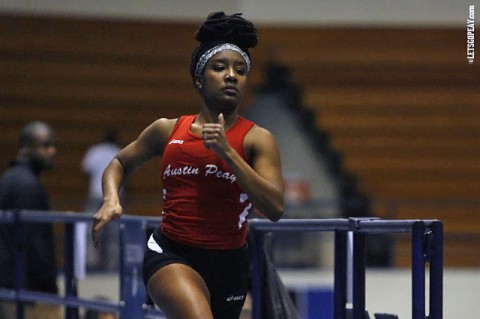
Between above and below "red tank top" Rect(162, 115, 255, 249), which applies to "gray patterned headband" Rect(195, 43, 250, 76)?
above

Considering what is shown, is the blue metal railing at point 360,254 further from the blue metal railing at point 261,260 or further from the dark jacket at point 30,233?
the dark jacket at point 30,233

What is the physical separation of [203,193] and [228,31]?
0.65 metres

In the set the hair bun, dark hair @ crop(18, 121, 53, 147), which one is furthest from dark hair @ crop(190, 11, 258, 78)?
dark hair @ crop(18, 121, 53, 147)

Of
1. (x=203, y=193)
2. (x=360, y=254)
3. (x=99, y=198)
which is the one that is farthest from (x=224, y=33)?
(x=99, y=198)

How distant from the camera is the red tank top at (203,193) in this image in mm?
4668

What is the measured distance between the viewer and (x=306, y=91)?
1627 cm

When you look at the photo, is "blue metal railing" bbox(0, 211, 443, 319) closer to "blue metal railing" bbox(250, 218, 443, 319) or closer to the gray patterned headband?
"blue metal railing" bbox(250, 218, 443, 319)

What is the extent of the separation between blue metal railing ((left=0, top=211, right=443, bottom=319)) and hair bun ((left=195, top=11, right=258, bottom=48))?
34.8 inches

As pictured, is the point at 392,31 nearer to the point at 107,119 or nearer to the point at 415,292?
the point at 107,119

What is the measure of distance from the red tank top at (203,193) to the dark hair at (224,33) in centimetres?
31

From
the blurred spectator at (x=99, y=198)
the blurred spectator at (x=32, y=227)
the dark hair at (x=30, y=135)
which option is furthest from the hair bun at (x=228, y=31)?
the blurred spectator at (x=99, y=198)

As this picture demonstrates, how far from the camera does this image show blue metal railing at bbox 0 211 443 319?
4523 millimetres

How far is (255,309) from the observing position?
5.94m

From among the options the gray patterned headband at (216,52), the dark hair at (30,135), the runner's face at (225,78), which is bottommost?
the dark hair at (30,135)
